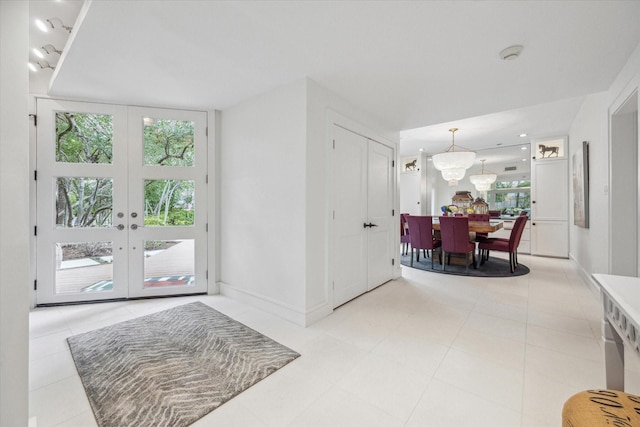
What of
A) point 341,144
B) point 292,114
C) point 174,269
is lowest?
point 174,269

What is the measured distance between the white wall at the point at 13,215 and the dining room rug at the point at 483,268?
4.88 meters

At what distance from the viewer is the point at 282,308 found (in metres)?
2.74

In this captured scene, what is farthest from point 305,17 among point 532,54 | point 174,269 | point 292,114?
point 174,269

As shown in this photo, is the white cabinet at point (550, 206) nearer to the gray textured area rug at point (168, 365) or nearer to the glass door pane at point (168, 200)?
the gray textured area rug at point (168, 365)

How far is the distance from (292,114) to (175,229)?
7.08 feet

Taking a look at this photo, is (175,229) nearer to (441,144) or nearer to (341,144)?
(341,144)

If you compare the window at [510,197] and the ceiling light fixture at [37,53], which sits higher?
the ceiling light fixture at [37,53]

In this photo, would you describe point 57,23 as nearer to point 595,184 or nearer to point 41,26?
point 41,26

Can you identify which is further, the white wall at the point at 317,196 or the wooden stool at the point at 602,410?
the white wall at the point at 317,196

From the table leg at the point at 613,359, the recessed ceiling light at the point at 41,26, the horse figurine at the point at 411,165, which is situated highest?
the recessed ceiling light at the point at 41,26

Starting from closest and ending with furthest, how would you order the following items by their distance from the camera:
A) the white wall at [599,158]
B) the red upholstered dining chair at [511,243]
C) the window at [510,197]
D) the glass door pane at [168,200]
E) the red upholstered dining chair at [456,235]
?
the white wall at [599,158] < the glass door pane at [168,200] < the red upholstered dining chair at [456,235] < the red upholstered dining chair at [511,243] < the window at [510,197]

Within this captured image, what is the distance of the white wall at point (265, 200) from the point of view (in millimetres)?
2609

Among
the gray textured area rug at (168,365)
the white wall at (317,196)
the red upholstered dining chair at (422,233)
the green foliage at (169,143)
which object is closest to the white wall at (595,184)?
the red upholstered dining chair at (422,233)

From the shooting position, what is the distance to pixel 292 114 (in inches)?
103
